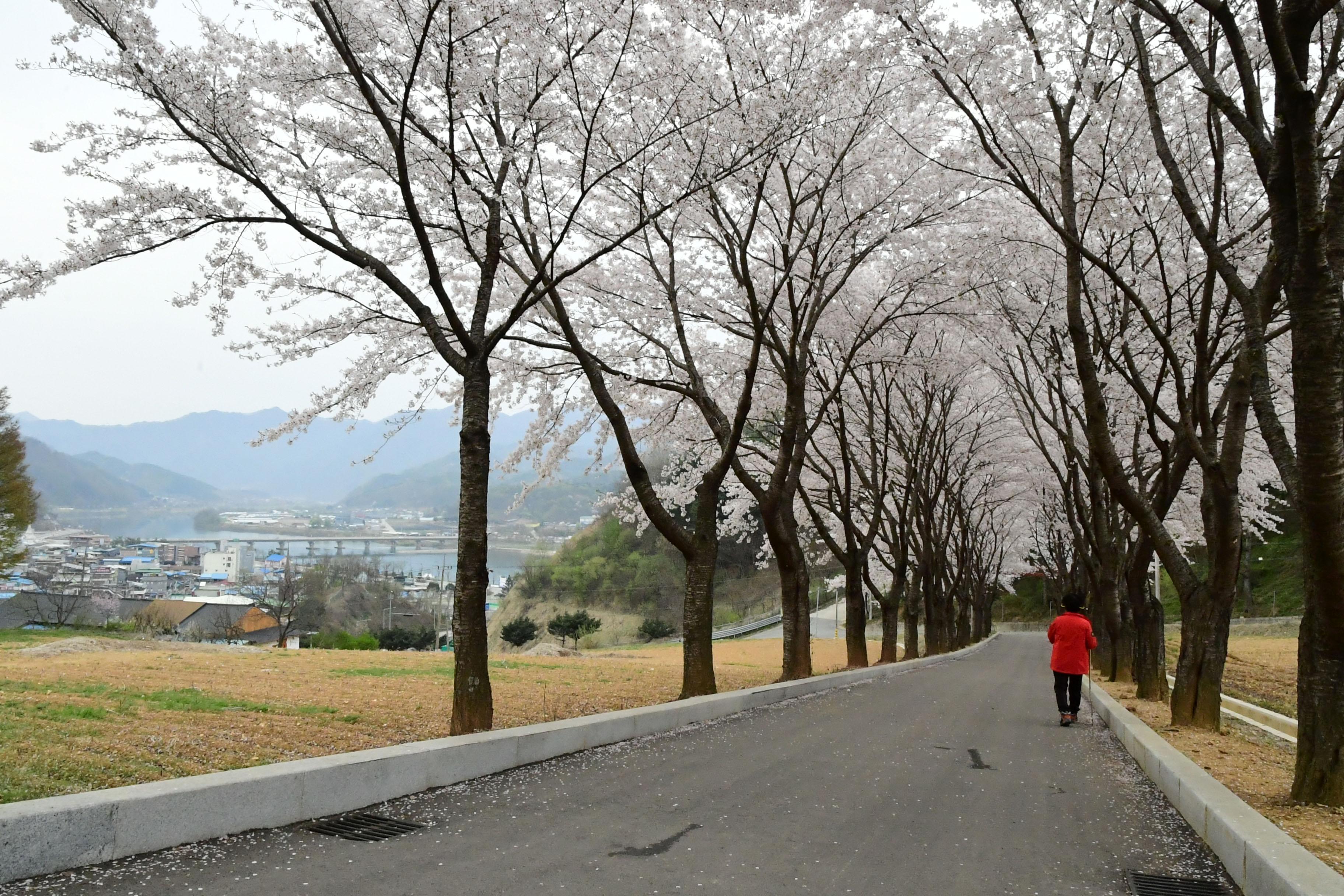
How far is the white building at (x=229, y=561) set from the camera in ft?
379

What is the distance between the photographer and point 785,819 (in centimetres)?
519

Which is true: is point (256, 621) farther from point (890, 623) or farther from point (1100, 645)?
point (1100, 645)

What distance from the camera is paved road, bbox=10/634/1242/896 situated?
3891mm

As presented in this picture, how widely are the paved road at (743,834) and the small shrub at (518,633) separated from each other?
5072 centimetres

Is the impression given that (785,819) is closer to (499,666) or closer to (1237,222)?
(1237,222)

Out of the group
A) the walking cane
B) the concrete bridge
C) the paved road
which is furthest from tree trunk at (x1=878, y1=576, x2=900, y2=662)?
the concrete bridge

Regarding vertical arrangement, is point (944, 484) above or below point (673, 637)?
above

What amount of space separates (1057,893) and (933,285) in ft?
Result: 45.4

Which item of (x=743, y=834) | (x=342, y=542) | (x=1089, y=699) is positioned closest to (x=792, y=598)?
(x=1089, y=699)

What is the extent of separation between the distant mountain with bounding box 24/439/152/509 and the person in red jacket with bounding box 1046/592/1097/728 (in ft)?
494

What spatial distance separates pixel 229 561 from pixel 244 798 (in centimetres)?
13208

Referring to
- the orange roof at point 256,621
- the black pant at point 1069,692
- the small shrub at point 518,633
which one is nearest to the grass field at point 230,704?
the black pant at point 1069,692

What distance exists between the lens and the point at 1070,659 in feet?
35.9

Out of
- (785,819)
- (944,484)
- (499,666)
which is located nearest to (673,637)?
(944,484)
